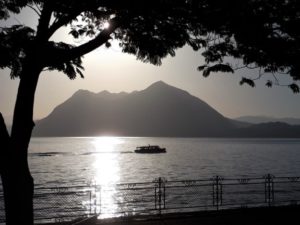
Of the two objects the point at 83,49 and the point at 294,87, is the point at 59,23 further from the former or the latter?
the point at 294,87

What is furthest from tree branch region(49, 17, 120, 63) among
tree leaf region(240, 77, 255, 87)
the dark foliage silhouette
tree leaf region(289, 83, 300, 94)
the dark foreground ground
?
the dark foreground ground

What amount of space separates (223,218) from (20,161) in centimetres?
845

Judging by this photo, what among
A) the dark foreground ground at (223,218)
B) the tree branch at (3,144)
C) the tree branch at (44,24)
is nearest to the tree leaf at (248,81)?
the tree branch at (44,24)

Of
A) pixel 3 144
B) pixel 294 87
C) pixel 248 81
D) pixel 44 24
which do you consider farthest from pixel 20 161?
pixel 294 87

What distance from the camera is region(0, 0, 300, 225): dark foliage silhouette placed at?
32.1 feet

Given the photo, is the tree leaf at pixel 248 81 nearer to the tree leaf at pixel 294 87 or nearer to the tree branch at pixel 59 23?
the tree leaf at pixel 294 87

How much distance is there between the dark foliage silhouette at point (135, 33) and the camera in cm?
979

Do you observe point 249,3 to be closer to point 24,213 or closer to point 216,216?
point 24,213

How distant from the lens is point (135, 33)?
1166 cm

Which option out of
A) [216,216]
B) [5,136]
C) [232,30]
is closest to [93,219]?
[5,136]

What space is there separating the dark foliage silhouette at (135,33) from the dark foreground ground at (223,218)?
5.34 m

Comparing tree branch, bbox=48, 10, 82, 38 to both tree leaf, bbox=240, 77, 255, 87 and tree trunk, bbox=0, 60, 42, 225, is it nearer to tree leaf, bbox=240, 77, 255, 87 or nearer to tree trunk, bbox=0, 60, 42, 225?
tree trunk, bbox=0, 60, 42, 225

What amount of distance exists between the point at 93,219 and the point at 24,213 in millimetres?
1820

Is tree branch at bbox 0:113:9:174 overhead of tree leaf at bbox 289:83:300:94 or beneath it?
beneath
